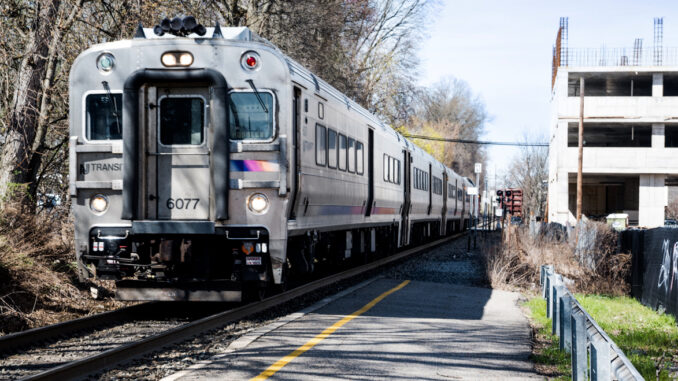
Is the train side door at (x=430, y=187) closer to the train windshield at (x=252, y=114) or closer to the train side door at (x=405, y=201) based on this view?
the train side door at (x=405, y=201)

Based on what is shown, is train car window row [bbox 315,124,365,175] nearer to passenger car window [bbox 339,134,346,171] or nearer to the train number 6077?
passenger car window [bbox 339,134,346,171]

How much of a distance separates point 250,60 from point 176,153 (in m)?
1.47

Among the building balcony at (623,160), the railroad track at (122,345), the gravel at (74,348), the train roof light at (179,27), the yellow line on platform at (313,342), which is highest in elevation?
the building balcony at (623,160)

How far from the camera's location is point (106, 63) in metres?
9.84

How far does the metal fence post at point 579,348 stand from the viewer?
20.2 feet

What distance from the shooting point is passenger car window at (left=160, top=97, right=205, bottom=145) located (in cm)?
985

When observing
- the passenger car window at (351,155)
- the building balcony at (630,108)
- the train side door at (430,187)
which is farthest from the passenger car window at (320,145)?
the building balcony at (630,108)

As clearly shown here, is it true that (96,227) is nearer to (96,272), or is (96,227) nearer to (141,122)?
(96,272)

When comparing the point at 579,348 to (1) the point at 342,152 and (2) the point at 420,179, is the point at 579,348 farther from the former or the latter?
(2) the point at 420,179

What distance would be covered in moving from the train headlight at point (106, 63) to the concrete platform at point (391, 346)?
12.5 ft

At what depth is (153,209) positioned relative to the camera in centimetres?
984

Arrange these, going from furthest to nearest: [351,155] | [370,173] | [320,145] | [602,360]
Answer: [370,173]
[351,155]
[320,145]
[602,360]

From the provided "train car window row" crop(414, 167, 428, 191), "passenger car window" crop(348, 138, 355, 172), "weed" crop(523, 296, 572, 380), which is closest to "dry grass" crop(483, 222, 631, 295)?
"passenger car window" crop(348, 138, 355, 172)

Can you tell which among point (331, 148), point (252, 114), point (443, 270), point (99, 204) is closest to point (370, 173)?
point (443, 270)
